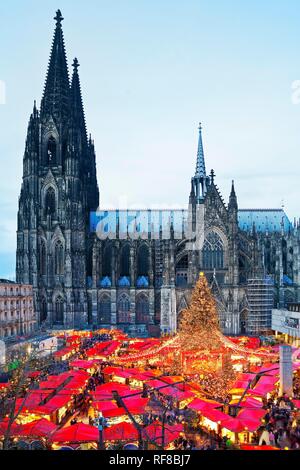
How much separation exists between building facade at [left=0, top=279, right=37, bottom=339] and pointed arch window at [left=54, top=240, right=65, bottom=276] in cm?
474

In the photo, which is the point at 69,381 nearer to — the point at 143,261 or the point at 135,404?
the point at 135,404

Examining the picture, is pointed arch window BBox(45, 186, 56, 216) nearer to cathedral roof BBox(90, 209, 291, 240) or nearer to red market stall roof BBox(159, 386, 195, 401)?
cathedral roof BBox(90, 209, 291, 240)

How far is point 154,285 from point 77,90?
126ft

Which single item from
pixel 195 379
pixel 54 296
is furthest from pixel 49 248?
pixel 195 379

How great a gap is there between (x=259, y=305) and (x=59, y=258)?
2914cm

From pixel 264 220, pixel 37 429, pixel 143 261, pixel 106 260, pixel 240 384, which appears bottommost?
pixel 240 384

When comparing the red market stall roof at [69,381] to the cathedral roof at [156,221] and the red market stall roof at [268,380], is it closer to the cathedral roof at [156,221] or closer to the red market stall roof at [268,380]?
the red market stall roof at [268,380]

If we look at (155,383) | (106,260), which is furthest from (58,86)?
(155,383)

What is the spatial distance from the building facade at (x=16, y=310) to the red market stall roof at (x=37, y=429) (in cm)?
3311

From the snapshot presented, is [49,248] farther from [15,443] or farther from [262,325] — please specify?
[15,443]

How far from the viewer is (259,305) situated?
57812 millimetres

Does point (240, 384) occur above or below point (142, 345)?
above

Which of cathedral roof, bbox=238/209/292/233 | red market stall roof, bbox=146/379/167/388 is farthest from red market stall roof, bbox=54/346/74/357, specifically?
cathedral roof, bbox=238/209/292/233

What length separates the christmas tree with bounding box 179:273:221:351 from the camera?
1414 inches
